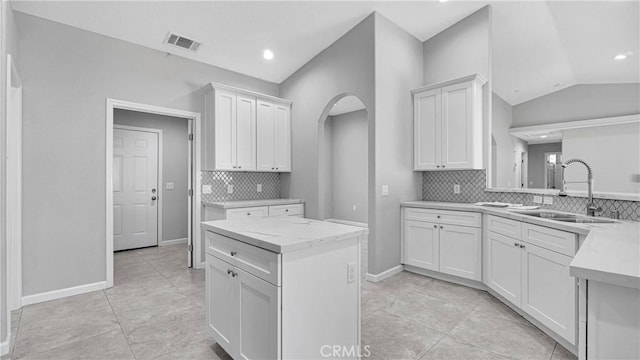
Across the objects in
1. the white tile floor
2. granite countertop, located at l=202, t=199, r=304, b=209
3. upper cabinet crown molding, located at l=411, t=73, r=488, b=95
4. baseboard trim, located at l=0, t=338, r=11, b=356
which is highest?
upper cabinet crown molding, located at l=411, t=73, r=488, b=95

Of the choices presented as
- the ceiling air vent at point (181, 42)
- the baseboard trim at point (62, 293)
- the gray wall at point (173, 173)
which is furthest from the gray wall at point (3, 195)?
the gray wall at point (173, 173)

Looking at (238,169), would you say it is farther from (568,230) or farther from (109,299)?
(568,230)

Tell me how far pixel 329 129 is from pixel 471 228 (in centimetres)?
552

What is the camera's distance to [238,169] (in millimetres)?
4410

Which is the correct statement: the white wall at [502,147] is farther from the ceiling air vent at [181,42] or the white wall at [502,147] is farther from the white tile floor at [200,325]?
the ceiling air vent at [181,42]

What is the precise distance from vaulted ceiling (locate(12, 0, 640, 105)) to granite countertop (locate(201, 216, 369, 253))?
2691 millimetres

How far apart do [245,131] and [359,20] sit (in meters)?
→ 2.22

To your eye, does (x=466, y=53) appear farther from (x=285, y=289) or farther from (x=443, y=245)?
(x=285, y=289)

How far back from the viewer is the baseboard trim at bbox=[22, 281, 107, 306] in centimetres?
303

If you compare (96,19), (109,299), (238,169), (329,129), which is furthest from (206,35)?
(329,129)

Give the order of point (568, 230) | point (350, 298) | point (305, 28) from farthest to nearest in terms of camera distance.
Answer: point (305, 28) < point (568, 230) < point (350, 298)

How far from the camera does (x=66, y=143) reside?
3258 millimetres

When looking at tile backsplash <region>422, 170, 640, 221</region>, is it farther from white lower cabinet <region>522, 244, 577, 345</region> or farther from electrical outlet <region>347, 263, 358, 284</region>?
electrical outlet <region>347, 263, 358, 284</region>

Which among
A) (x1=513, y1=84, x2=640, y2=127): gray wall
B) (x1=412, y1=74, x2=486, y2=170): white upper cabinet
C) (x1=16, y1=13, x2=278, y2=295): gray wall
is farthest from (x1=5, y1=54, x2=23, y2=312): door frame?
(x1=513, y1=84, x2=640, y2=127): gray wall
